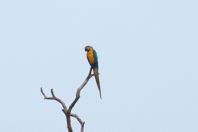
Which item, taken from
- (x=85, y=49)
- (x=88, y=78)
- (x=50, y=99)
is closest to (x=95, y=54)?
(x=85, y=49)

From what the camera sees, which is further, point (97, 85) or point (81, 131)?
point (97, 85)

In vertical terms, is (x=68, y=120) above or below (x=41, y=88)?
below

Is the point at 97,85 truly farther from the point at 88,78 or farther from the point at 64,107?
the point at 64,107

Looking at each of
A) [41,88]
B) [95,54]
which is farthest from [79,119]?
[95,54]

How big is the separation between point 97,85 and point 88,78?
514 mm

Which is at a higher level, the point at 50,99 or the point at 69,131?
the point at 50,99

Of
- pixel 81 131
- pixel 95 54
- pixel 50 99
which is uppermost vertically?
pixel 95 54

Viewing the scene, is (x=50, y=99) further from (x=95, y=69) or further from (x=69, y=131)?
(x=95, y=69)

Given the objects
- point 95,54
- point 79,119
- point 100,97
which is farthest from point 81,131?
point 95,54

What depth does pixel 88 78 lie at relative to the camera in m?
13.9

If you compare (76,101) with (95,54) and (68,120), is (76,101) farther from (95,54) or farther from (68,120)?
(95,54)

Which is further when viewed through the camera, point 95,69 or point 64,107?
point 95,69

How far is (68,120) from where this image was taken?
526 inches

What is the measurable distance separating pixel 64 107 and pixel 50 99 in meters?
0.42
